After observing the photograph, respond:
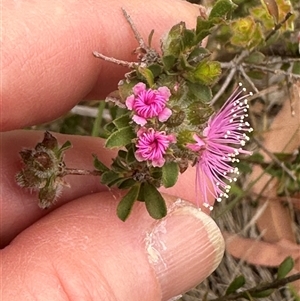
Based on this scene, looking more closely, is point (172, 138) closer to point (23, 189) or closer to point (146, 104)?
point (146, 104)

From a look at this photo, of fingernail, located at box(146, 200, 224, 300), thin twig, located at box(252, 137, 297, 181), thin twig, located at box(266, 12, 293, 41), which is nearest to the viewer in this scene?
fingernail, located at box(146, 200, 224, 300)

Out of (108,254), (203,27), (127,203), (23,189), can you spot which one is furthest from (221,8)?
(23,189)

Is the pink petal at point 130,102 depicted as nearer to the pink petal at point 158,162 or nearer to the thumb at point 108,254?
the pink petal at point 158,162

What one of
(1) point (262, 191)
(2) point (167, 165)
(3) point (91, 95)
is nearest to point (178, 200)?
(2) point (167, 165)

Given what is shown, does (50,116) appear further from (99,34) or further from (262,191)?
(262,191)

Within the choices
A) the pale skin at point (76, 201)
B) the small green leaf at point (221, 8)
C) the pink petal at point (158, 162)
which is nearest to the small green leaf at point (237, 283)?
the pale skin at point (76, 201)

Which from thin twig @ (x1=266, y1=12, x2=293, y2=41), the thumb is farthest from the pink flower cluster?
thin twig @ (x1=266, y1=12, x2=293, y2=41)

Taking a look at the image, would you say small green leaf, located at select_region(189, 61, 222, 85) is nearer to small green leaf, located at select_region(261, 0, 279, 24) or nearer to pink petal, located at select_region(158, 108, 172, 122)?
pink petal, located at select_region(158, 108, 172, 122)

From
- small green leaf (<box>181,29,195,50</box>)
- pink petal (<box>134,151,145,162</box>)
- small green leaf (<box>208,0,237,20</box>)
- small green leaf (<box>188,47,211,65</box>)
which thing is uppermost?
small green leaf (<box>208,0,237,20</box>)
